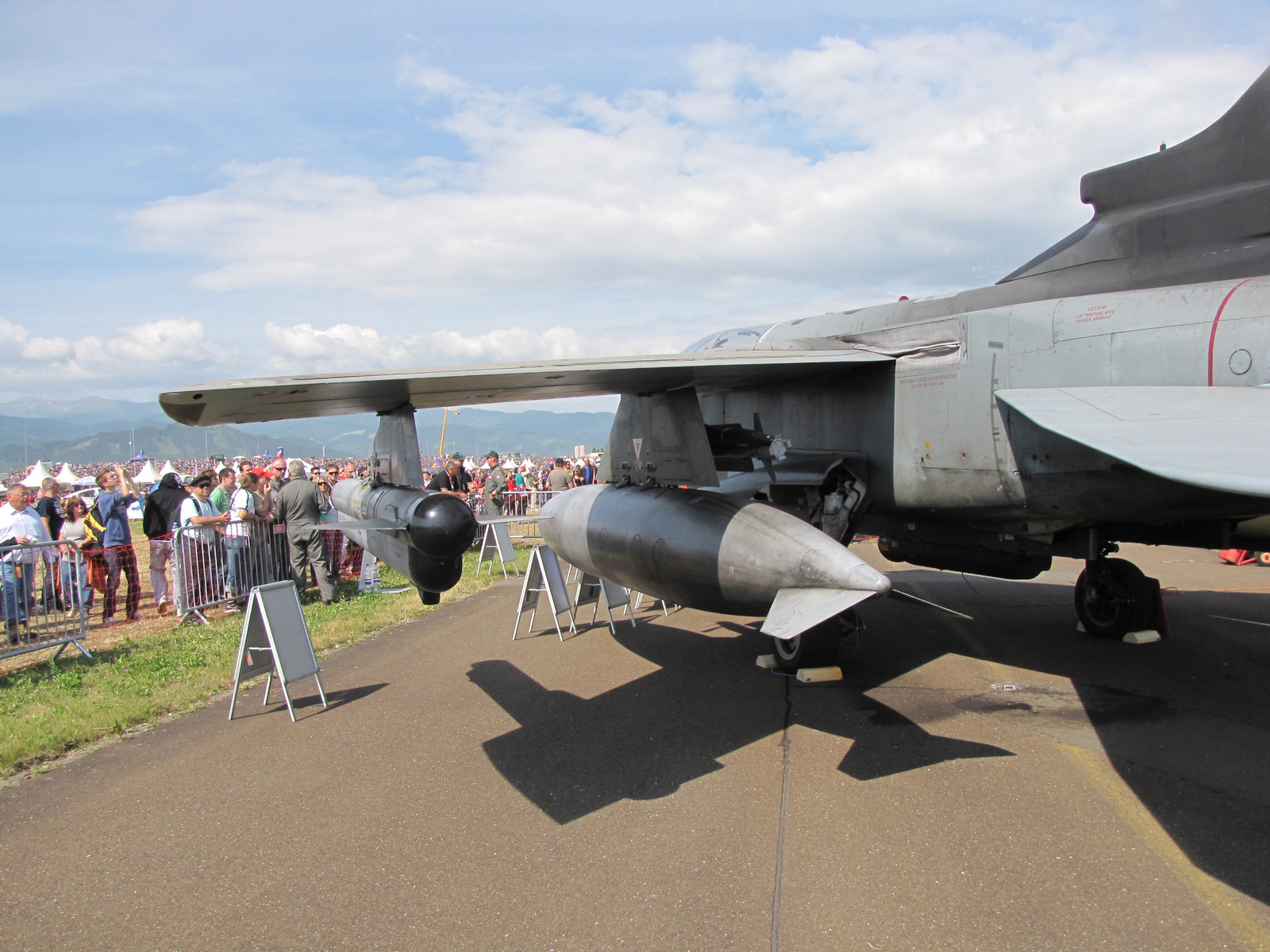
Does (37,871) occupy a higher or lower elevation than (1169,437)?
lower

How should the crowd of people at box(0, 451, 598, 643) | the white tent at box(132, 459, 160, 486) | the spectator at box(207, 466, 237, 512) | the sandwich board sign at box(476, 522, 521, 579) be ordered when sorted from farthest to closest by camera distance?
the white tent at box(132, 459, 160, 486), the sandwich board sign at box(476, 522, 521, 579), the spectator at box(207, 466, 237, 512), the crowd of people at box(0, 451, 598, 643)

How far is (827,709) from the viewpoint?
5.43 m

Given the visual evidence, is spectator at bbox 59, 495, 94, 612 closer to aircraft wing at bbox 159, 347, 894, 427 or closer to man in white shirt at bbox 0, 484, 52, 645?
man in white shirt at bbox 0, 484, 52, 645

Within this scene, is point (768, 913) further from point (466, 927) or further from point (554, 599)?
point (554, 599)

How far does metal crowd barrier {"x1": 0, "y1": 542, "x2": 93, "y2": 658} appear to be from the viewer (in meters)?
7.05

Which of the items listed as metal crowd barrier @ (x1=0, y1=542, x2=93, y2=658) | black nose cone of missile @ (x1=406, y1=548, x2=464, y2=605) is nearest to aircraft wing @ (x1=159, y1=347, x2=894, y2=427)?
black nose cone of missile @ (x1=406, y1=548, x2=464, y2=605)

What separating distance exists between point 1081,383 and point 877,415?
1420 millimetres

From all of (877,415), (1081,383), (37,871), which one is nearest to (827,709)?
(877,415)

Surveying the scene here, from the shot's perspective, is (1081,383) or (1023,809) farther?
(1081,383)

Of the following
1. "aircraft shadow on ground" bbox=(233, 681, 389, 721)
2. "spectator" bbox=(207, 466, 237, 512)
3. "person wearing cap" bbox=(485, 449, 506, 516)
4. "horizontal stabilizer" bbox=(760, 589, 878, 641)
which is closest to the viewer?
"horizontal stabilizer" bbox=(760, 589, 878, 641)

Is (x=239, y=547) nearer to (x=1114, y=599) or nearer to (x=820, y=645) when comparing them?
(x=820, y=645)

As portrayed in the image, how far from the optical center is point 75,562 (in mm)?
7781

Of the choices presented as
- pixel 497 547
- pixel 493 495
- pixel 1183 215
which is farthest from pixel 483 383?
pixel 493 495

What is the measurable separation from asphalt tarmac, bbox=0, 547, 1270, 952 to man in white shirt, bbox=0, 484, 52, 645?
2.94 meters
